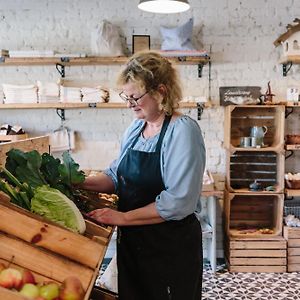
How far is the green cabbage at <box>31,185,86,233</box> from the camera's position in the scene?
49.4 inches

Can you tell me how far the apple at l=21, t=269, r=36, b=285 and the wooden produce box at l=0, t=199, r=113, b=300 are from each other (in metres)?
0.01

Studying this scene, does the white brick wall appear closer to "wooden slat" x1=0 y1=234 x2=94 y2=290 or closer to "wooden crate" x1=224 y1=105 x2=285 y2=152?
"wooden crate" x1=224 y1=105 x2=285 y2=152

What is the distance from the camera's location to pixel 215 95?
4.16 meters

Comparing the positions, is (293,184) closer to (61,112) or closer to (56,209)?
(61,112)

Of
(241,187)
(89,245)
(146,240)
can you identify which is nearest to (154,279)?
(146,240)

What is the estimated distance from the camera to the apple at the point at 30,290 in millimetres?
989

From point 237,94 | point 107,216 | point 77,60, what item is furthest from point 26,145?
point 237,94

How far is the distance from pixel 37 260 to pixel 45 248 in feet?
0.12

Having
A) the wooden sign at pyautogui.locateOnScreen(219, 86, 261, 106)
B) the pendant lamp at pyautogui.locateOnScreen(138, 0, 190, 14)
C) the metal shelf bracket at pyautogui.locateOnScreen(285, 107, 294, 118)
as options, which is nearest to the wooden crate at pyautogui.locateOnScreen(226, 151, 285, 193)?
the metal shelf bracket at pyautogui.locateOnScreen(285, 107, 294, 118)

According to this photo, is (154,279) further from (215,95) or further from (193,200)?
(215,95)

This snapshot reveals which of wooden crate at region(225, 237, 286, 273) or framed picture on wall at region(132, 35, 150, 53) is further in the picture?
framed picture on wall at region(132, 35, 150, 53)

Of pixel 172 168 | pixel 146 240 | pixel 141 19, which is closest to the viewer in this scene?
pixel 172 168

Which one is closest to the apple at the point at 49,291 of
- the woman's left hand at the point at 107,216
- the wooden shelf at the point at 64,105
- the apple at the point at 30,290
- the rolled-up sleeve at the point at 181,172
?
the apple at the point at 30,290

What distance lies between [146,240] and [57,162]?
19.8 inches
